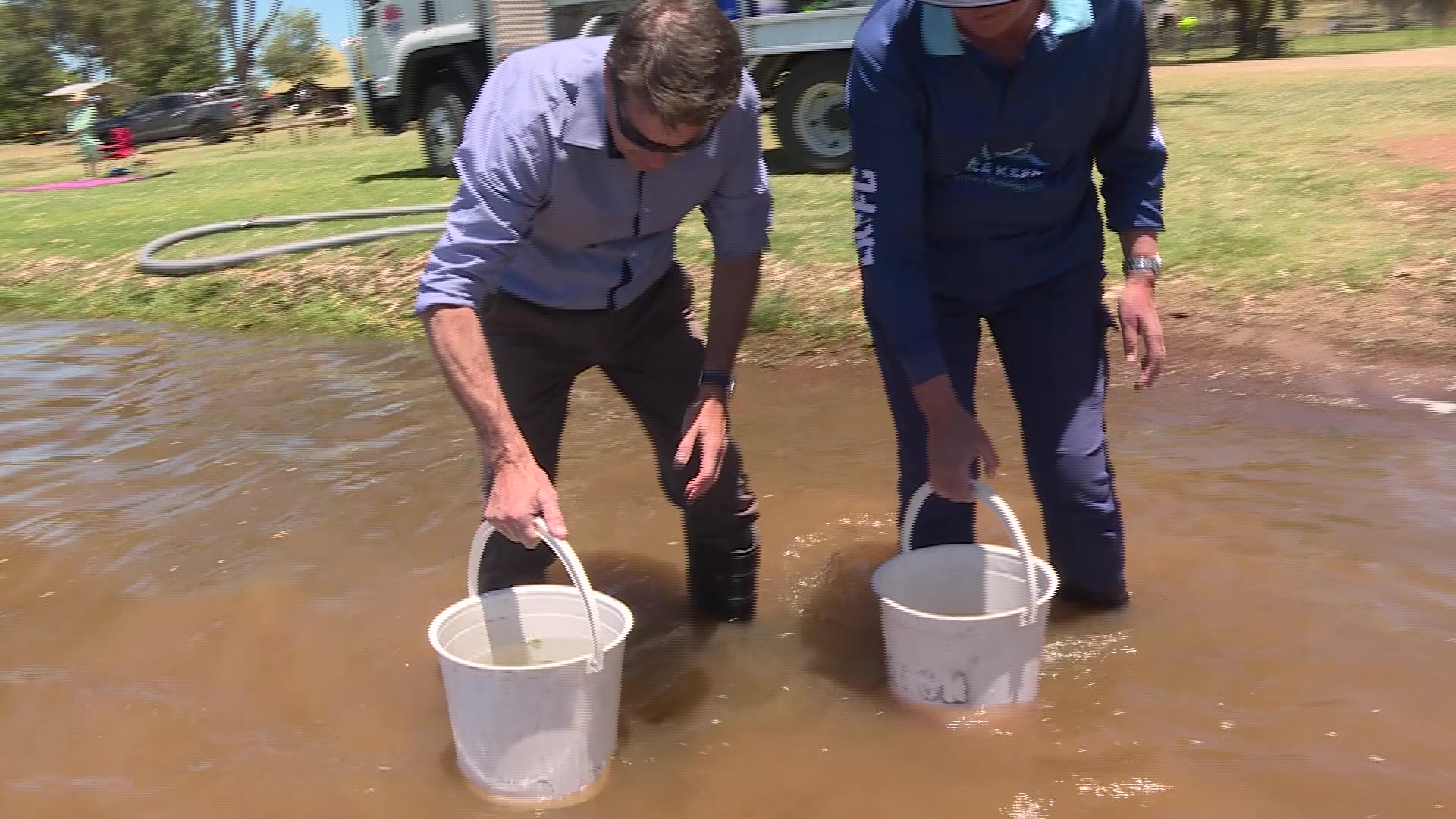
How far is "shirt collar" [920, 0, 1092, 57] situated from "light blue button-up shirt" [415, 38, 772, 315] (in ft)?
1.42

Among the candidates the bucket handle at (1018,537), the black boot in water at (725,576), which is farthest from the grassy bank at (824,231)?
the bucket handle at (1018,537)

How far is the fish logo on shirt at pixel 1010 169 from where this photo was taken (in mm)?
2596

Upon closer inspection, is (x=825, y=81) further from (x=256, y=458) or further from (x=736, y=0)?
(x=256, y=458)

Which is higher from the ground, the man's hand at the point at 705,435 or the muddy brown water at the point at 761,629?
the man's hand at the point at 705,435

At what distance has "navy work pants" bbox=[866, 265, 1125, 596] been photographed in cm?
282

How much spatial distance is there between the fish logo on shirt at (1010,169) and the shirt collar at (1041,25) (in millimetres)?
236

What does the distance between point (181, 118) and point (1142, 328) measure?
110 feet

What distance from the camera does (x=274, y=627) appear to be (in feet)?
11.4

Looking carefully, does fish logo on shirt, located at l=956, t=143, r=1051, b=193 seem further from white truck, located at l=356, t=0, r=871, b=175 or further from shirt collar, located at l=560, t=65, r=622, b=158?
white truck, located at l=356, t=0, r=871, b=175

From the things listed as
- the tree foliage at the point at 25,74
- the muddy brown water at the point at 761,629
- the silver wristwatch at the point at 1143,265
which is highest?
the tree foliage at the point at 25,74

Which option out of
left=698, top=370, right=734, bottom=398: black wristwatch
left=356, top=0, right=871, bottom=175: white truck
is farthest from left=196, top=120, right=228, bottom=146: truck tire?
left=698, top=370, right=734, bottom=398: black wristwatch

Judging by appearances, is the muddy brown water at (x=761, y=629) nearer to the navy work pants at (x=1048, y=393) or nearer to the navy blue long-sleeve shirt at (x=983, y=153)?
the navy work pants at (x=1048, y=393)

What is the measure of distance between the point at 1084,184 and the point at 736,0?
7.88 meters

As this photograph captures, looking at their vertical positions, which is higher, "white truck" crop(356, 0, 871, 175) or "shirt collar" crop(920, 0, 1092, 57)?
"white truck" crop(356, 0, 871, 175)
